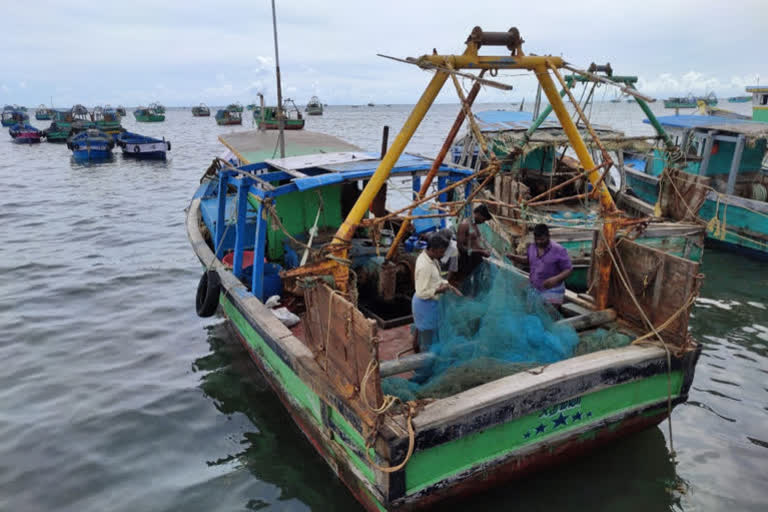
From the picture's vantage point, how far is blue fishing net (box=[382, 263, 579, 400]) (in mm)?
4355

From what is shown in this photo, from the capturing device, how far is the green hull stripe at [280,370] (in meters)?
4.81

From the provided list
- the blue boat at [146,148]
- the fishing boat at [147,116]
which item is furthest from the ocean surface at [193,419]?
the fishing boat at [147,116]

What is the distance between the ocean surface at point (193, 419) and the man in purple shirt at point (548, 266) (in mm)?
1753

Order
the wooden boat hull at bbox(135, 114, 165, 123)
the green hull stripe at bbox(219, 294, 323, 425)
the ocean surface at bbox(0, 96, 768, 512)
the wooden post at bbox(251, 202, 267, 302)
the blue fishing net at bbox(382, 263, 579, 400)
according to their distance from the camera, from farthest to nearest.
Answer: the wooden boat hull at bbox(135, 114, 165, 123)
the wooden post at bbox(251, 202, 267, 302)
the ocean surface at bbox(0, 96, 768, 512)
the green hull stripe at bbox(219, 294, 323, 425)
the blue fishing net at bbox(382, 263, 579, 400)

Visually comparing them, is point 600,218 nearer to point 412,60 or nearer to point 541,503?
point 412,60

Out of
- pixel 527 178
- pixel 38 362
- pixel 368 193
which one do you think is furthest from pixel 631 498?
pixel 527 178

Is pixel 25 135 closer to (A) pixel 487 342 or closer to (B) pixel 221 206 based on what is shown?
(B) pixel 221 206

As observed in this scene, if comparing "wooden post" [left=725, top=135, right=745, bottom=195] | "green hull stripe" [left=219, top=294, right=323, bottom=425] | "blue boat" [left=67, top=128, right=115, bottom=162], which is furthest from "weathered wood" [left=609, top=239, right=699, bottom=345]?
"blue boat" [left=67, top=128, right=115, bottom=162]

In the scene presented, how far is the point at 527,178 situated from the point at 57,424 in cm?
1276

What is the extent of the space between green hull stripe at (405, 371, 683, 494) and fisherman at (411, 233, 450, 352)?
4.44 ft

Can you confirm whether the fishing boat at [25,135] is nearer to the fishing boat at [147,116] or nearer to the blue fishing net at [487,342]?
the fishing boat at [147,116]

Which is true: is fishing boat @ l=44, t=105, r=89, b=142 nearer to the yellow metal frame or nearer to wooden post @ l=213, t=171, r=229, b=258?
wooden post @ l=213, t=171, r=229, b=258

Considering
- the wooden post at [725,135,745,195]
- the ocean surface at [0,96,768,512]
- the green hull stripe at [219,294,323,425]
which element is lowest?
the ocean surface at [0,96,768,512]

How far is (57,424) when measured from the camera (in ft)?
21.4
